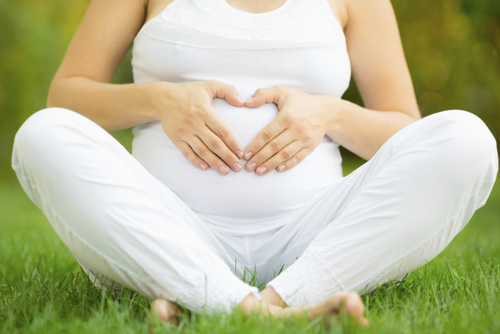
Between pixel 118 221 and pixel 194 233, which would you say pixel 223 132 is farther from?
pixel 118 221

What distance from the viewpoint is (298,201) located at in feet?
5.98

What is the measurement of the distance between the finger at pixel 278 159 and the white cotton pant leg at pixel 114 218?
37cm

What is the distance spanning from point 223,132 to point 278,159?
211 mm

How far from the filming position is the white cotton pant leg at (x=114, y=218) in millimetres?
1441

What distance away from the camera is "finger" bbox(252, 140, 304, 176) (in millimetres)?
1755

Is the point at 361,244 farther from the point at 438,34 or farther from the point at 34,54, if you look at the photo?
the point at 438,34

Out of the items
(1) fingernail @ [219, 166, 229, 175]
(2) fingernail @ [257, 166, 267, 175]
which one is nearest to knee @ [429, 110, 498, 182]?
(2) fingernail @ [257, 166, 267, 175]

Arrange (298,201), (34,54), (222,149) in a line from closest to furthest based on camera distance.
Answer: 1. (222,149)
2. (298,201)
3. (34,54)

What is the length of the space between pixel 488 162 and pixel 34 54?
853 centimetres

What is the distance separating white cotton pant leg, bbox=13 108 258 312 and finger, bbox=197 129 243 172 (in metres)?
0.28

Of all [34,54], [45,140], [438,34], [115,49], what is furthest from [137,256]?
[438,34]

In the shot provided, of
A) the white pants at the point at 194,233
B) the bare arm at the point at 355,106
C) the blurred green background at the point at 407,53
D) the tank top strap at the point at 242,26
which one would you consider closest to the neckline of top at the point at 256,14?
the tank top strap at the point at 242,26

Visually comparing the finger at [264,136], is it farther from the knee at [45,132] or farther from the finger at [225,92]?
the knee at [45,132]

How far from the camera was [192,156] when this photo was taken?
1759 mm
